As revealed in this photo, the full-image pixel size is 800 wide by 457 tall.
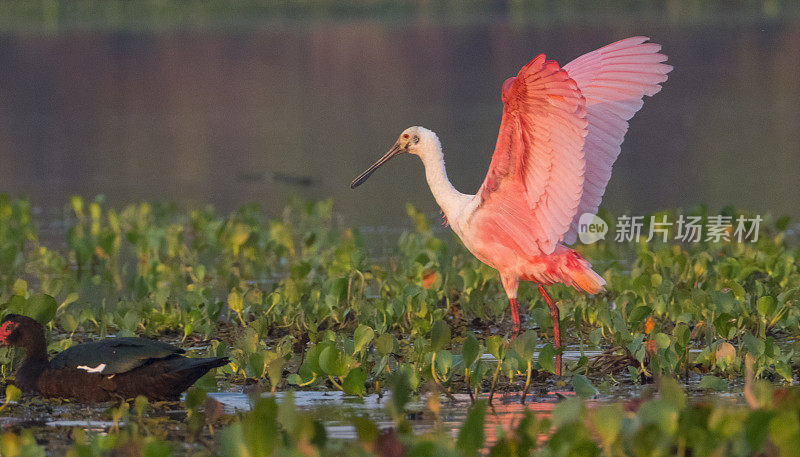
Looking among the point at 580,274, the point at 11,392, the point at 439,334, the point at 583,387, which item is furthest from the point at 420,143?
the point at 11,392

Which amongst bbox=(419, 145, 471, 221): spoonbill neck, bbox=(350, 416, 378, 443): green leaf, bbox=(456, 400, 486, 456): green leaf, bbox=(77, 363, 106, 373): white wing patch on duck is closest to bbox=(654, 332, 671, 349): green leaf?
bbox=(419, 145, 471, 221): spoonbill neck

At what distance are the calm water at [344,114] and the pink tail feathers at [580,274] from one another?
5829mm

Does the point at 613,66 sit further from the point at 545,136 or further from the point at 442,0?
the point at 442,0

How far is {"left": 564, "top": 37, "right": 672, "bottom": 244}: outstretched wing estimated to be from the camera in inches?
297

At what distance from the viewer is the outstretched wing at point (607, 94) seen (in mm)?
7555

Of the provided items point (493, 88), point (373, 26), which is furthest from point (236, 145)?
point (373, 26)

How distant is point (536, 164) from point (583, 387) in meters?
1.30

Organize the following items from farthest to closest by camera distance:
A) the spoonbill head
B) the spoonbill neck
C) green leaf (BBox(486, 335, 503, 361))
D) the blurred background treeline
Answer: the blurred background treeline → the spoonbill head → the spoonbill neck → green leaf (BBox(486, 335, 503, 361))

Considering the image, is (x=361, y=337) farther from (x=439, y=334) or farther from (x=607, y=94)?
Answer: (x=607, y=94)

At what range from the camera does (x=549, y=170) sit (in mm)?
7141

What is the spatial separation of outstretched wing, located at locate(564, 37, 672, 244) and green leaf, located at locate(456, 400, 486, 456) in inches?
117

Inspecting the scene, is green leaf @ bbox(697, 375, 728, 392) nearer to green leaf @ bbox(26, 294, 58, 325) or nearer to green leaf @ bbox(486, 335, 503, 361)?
green leaf @ bbox(486, 335, 503, 361)

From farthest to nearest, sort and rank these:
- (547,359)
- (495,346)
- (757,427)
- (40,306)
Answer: (40,306) < (547,359) < (495,346) < (757,427)

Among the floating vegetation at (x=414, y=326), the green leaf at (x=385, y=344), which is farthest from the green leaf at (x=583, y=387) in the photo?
the green leaf at (x=385, y=344)
